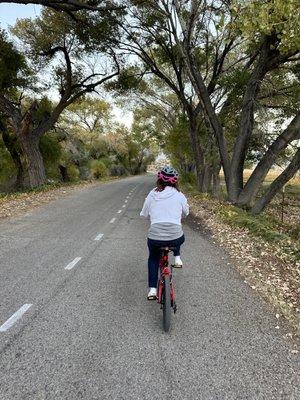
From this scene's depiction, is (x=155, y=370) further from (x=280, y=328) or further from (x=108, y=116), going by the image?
(x=108, y=116)

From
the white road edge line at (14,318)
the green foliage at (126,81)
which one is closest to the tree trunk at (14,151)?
the green foliage at (126,81)

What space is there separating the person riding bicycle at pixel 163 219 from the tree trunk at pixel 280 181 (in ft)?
26.8

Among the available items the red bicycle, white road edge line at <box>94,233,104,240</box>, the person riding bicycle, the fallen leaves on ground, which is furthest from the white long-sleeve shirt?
the fallen leaves on ground

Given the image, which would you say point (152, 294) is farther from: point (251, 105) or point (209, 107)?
point (209, 107)

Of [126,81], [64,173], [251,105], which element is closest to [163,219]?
[251,105]

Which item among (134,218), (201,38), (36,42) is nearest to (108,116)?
(36,42)

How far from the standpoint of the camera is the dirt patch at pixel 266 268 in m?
5.91

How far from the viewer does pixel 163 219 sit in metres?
5.46

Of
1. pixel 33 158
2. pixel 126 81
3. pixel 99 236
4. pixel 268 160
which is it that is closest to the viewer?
pixel 99 236

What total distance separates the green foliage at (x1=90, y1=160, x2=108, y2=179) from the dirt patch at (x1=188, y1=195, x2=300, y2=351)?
4013cm

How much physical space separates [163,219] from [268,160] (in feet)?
32.0

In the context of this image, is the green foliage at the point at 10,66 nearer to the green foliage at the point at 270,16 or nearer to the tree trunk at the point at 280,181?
the tree trunk at the point at 280,181

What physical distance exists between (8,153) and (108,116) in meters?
34.9

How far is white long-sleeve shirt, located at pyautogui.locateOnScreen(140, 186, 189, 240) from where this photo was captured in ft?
17.9
